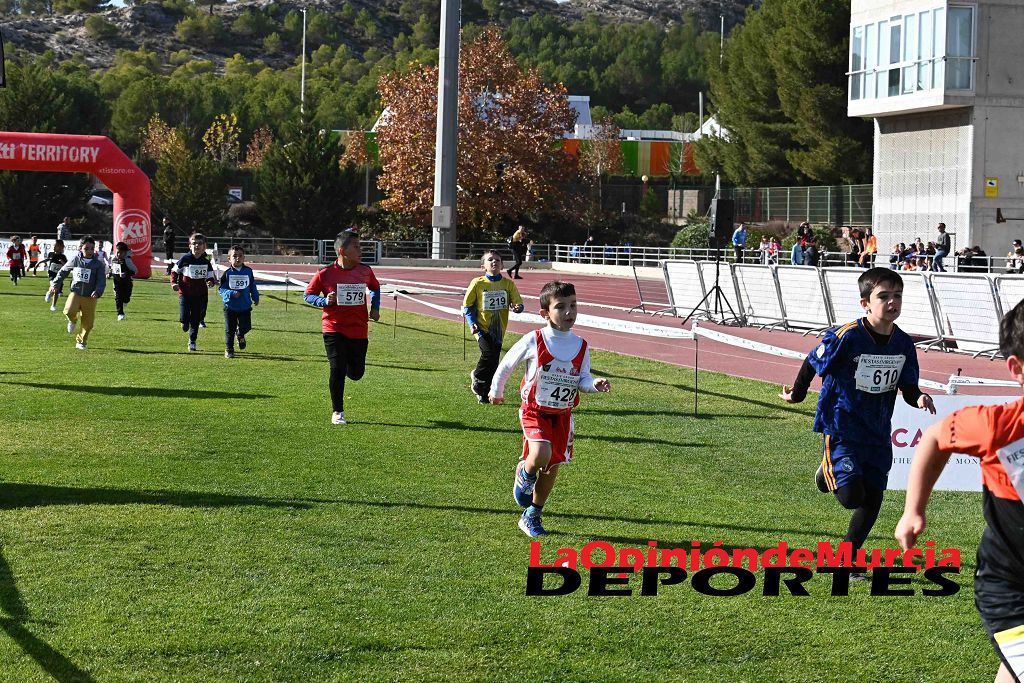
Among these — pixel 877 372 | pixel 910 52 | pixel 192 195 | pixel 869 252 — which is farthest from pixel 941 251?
pixel 192 195

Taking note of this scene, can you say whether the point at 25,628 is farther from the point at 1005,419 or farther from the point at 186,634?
the point at 1005,419

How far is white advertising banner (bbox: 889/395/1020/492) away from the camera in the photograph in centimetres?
833

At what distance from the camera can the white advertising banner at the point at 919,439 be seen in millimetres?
8328

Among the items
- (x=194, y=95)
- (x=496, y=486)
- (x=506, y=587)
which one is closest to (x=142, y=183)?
(x=496, y=486)

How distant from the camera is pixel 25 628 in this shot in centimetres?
618

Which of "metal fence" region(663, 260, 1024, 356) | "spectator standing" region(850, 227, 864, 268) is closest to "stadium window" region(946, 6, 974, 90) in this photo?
"spectator standing" region(850, 227, 864, 268)

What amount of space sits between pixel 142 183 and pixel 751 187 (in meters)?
39.4

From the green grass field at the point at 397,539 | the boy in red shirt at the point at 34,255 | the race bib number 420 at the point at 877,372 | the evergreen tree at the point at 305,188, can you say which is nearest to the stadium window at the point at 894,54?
the evergreen tree at the point at 305,188

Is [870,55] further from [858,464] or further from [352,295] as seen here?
[858,464]

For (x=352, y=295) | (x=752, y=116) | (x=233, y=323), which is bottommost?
(x=233, y=323)

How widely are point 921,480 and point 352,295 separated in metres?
9.41

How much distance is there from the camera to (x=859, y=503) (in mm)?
7246

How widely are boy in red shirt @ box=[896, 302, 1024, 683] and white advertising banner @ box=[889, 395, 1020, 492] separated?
4137 mm

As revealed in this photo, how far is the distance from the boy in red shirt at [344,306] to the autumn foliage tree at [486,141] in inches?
2151
